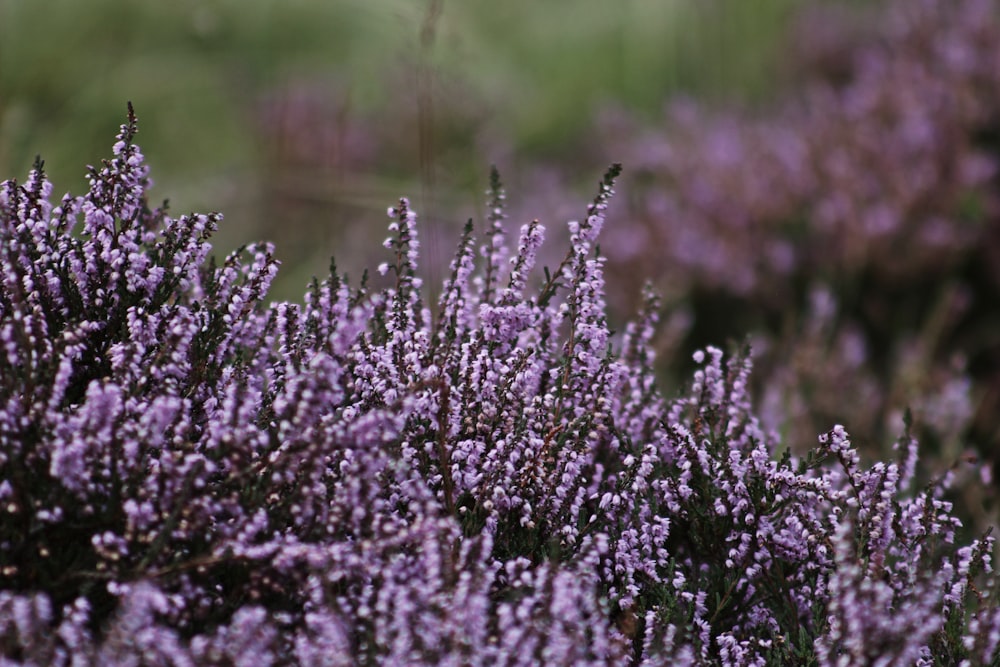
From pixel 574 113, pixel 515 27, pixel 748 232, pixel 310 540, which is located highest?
pixel 515 27

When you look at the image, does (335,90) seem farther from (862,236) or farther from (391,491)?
(391,491)

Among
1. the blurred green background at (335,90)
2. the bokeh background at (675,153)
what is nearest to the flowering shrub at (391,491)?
the bokeh background at (675,153)

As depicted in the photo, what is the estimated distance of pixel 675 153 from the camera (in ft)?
21.4

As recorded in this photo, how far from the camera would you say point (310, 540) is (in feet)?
6.44

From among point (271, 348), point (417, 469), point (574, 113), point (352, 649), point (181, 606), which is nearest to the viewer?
point (181, 606)

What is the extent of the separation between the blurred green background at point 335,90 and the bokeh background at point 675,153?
30 millimetres

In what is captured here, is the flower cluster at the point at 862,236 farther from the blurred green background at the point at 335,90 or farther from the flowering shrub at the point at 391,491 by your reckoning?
the flowering shrub at the point at 391,491

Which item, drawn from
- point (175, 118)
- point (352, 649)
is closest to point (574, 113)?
point (175, 118)

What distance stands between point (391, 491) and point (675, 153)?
476 centimetres

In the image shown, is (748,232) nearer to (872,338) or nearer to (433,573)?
(872,338)

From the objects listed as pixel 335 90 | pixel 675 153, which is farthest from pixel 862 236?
pixel 335 90

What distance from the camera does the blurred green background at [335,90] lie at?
6246 millimetres

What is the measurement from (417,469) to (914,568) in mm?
1010

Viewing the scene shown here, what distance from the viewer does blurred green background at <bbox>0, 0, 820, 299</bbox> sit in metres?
6.25
